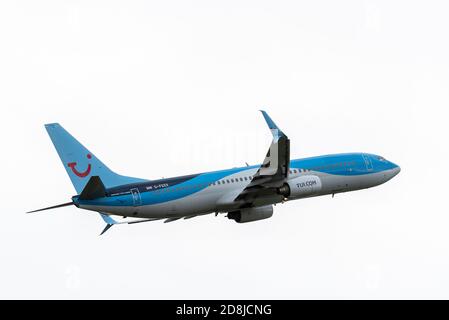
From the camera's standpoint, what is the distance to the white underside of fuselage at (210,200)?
63.8 meters

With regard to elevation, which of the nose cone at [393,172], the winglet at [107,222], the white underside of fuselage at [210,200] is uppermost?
the nose cone at [393,172]

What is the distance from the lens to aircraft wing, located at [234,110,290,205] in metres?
64.3

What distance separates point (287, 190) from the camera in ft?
221

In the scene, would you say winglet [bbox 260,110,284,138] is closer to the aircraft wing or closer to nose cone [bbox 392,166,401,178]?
the aircraft wing

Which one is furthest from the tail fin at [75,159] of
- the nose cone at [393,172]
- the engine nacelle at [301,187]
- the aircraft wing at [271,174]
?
the nose cone at [393,172]

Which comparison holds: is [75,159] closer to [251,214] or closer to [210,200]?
[210,200]

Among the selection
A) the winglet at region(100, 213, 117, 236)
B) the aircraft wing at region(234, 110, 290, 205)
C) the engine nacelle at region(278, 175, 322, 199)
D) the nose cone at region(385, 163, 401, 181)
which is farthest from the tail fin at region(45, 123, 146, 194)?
the nose cone at region(385, 163, 401, 181)

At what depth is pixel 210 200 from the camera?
66562 mm

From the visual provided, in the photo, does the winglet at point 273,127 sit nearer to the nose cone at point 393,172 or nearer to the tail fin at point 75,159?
the tail fin at point 75,159

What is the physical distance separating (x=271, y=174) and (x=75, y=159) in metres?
12.0

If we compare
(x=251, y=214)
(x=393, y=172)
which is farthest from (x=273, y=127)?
(x=393, y=172)

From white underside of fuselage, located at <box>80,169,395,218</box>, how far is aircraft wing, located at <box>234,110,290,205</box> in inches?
33.7

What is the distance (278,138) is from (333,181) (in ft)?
27.8

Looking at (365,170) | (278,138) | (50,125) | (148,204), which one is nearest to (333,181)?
(365,170)
